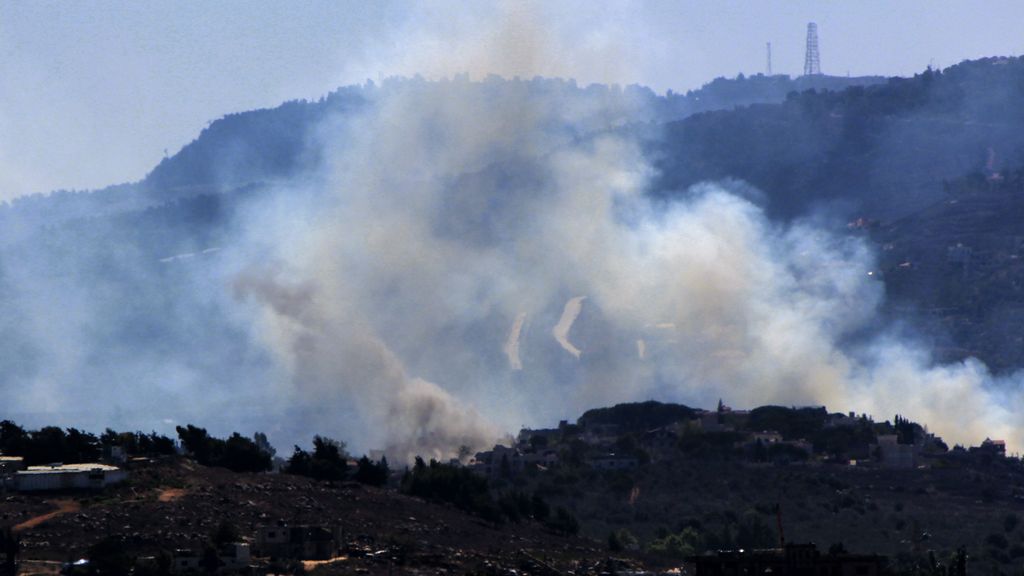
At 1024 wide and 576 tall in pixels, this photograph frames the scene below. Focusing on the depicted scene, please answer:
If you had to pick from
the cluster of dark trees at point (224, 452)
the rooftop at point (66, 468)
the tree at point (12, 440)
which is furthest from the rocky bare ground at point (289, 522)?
the tree at point (12, 440)

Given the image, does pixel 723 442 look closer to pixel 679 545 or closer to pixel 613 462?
pixel 613 462

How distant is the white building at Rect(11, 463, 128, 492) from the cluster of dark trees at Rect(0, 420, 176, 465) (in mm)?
5568

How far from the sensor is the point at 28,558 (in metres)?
78.3

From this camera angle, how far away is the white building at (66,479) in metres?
89.4

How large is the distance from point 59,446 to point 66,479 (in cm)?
765

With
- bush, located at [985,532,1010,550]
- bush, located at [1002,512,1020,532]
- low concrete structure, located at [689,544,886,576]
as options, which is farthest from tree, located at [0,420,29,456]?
bush, located at [1002,512,1020,532]

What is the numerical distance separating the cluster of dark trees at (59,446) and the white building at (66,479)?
18.3 ft

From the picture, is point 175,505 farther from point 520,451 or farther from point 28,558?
point 520,451

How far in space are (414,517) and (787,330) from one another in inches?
4149

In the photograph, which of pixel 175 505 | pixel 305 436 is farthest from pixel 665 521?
pixel 305 436

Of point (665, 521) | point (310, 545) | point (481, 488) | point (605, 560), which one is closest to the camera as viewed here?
point (310, 545)

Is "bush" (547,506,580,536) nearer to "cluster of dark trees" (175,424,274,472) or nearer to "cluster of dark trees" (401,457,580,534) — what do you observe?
"cluster of dark trees" (401,457,580,534)

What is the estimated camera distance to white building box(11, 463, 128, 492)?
89375 millimetres

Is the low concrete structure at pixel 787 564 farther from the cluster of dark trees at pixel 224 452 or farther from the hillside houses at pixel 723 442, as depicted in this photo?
the hillside houses at pixel 723 442
